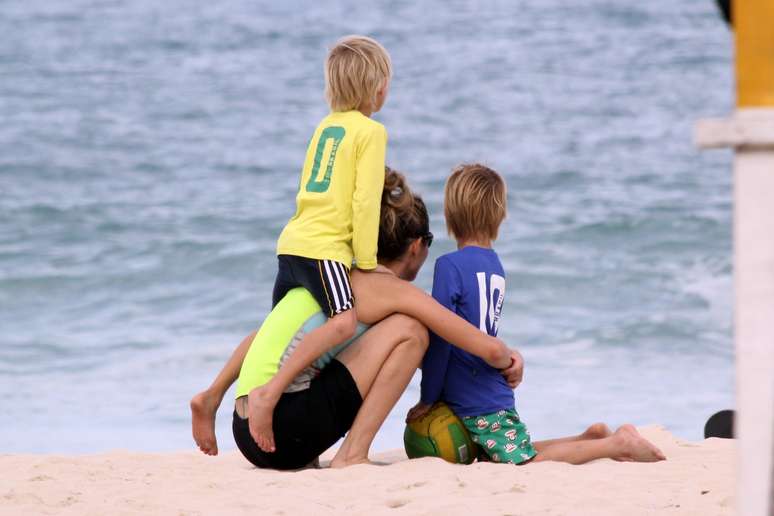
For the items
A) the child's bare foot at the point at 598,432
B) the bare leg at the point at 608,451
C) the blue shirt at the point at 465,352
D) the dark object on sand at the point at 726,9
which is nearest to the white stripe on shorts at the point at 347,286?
the blue shirt at the point at 465,352

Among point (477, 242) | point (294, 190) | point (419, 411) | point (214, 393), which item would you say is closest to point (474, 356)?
point (419, 411)

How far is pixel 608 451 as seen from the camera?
371 cm

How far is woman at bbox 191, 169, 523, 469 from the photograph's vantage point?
349 centimetres

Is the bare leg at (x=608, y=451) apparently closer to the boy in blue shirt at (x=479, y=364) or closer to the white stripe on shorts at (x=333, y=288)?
the boy in blue shirt at (x=479, y=364)

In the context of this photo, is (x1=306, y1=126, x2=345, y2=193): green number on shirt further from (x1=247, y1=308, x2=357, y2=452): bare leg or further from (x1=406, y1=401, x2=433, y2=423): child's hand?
(x1=406, y1=401, x2=433, y2=423): child's hand

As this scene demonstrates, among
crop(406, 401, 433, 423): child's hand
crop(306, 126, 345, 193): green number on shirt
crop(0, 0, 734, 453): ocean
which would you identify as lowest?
crop(0, 0, 734, 453): ocean

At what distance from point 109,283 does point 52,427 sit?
3281mm

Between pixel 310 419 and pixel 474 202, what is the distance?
34.5 inches

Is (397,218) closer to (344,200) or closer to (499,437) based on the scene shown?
(344,200)

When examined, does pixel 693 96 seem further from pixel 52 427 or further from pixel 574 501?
pixel 574 501

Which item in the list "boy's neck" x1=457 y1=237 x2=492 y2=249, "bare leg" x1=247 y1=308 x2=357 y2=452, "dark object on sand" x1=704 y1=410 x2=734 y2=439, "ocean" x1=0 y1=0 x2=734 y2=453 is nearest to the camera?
"bare leg" x1=247 y1=308 x2=357 y2=452

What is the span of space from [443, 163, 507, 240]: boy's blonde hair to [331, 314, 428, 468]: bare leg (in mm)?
411

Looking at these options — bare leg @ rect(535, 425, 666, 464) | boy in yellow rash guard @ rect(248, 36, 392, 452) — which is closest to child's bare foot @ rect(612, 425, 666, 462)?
bare leg @ rect(535, 425, 666, 464)

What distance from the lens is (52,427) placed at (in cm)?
595
